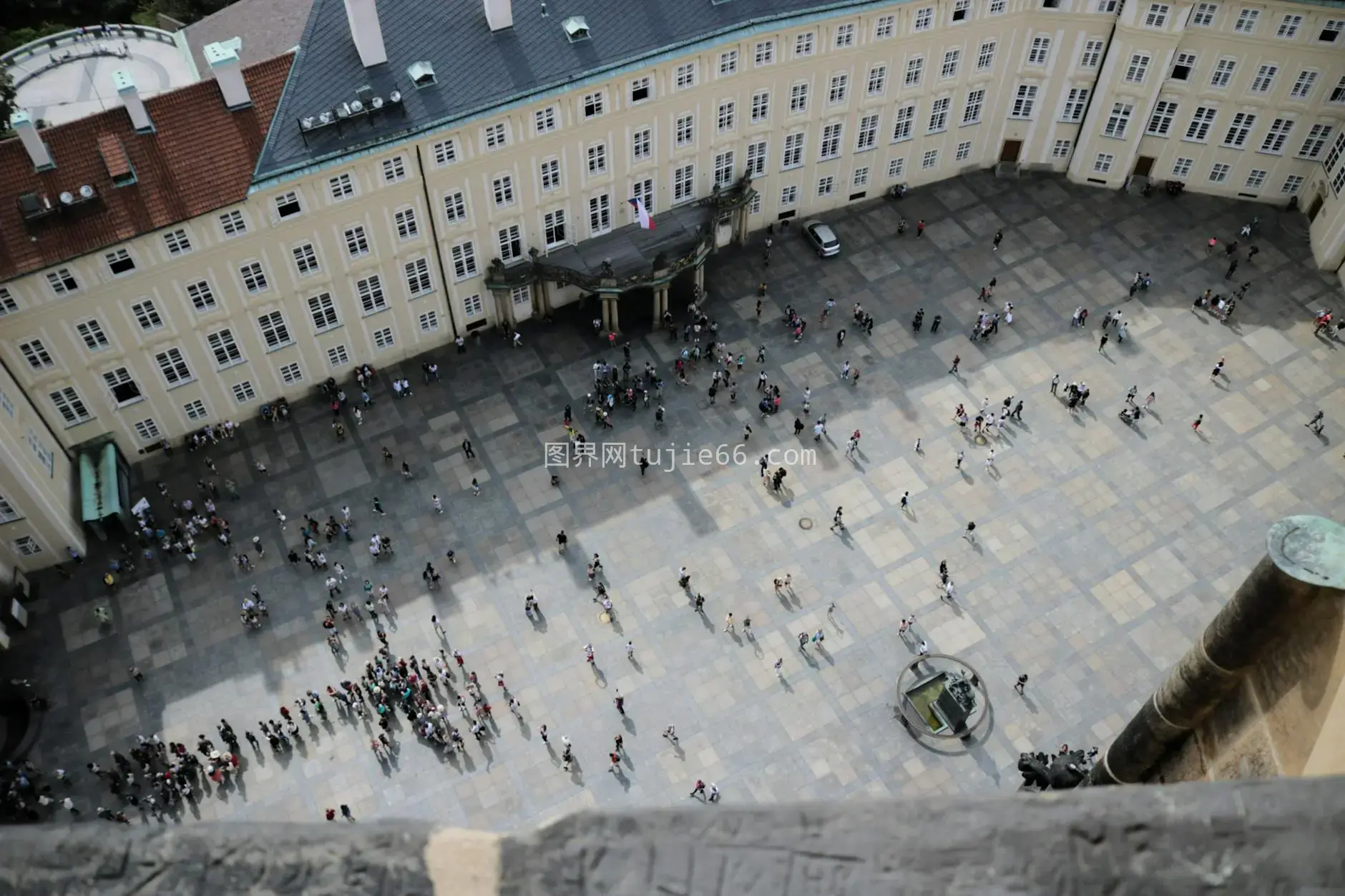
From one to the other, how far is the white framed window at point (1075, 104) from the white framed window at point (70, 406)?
5576 centimetres

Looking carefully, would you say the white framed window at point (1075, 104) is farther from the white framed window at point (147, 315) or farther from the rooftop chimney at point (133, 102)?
the white framed window at point (147, 315)

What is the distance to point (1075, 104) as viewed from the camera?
70.4 meters

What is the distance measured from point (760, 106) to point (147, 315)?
32.8 metres

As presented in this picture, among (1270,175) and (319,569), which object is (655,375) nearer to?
(319,569)

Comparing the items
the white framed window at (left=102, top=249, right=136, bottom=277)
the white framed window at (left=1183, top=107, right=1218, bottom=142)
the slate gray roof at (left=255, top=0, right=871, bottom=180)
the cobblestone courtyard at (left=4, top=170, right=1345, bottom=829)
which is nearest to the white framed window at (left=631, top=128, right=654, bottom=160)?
the slate gray roof at (left=255, top=0, right=871, bottom=180)

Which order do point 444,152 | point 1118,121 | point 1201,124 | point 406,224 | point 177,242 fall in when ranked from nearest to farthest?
point 177,242, point 444,152, point 406,224, point 1201,124, point 1118,121

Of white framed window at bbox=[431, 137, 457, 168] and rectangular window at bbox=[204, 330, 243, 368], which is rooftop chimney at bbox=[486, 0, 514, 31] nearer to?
white framed window at bbox=[431, 137, 457, 168]

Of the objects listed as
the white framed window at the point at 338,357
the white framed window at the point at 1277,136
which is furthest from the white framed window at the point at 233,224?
the white framed window at the point at 1277,136

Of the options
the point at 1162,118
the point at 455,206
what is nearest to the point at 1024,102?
the point at 1162,118

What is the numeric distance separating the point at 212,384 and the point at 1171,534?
47517 millimetres

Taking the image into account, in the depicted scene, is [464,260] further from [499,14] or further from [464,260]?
[499,14]

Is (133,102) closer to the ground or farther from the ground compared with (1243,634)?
closer to the ground

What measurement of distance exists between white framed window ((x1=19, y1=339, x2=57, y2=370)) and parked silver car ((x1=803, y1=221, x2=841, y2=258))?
1615 inches

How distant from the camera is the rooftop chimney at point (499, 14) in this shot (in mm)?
55219
